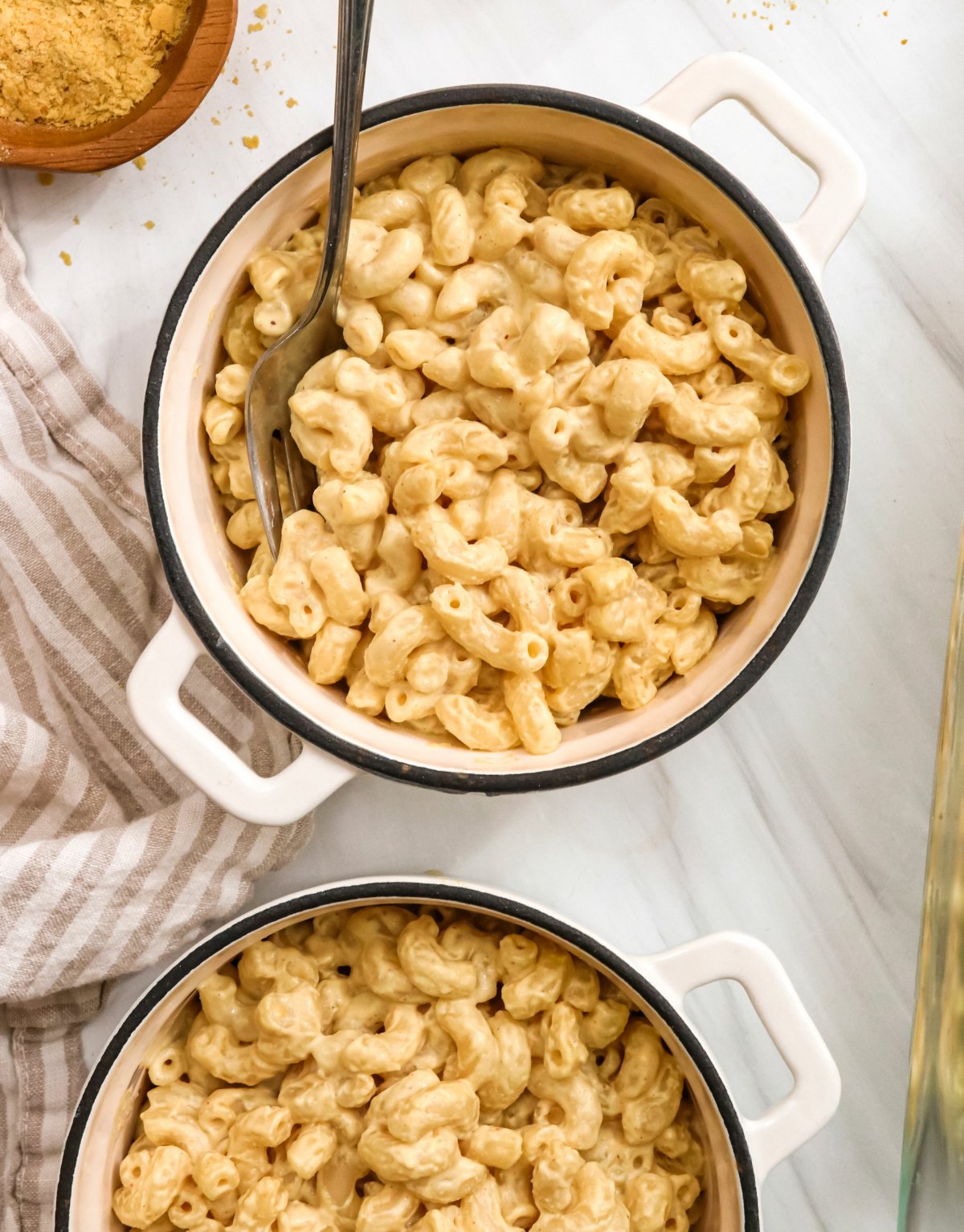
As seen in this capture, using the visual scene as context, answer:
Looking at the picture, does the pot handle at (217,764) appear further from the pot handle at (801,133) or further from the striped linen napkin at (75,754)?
the pot handle at (801,133)

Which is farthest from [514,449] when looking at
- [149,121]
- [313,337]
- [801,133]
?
[149,121]

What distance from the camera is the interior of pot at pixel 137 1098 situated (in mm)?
879

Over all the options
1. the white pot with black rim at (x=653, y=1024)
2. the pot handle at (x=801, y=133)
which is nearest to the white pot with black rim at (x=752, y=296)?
the pot handle at (x=801, y=133)

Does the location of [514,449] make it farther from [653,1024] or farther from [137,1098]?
[137,1098]

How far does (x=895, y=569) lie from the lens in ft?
3.24

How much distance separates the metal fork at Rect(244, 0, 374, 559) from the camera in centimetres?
76

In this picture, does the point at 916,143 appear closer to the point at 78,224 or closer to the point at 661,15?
the point at 661,15

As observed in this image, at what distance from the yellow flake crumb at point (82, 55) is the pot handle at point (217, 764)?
459mm

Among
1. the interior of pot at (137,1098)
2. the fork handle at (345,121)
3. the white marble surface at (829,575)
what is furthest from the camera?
the white marble surface at (829,575)

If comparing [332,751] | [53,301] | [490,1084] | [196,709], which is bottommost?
[490,1084]

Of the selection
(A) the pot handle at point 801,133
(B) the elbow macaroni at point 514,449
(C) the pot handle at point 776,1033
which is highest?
(A) the pot handle at point 801,133

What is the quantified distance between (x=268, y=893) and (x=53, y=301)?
1.82 ft

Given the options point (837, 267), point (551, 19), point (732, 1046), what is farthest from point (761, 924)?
point (551, 19)

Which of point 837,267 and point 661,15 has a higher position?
point 661,15
